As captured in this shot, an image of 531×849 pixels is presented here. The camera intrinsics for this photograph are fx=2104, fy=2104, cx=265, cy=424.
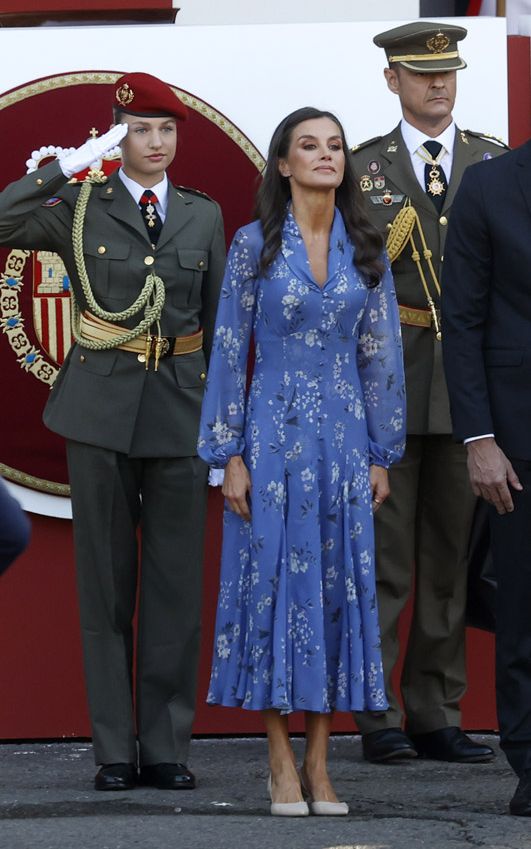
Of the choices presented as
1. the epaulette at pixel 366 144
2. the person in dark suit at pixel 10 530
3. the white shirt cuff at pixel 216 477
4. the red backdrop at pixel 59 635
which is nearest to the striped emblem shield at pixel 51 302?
the red backdrop at pixel 59 635

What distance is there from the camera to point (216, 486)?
639 centimetres

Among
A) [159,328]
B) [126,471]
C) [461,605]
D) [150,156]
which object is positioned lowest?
[461,605]

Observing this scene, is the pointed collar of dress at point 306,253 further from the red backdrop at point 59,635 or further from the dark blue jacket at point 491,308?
the red backdrop at point 59,635

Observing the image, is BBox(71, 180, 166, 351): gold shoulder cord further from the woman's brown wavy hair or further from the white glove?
the woman's brown wavy hair

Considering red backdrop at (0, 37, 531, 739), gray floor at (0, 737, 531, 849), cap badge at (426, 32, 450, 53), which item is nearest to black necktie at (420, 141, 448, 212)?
cap badge at (426, 32, 450, 53)

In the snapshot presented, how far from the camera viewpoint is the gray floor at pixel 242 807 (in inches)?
194

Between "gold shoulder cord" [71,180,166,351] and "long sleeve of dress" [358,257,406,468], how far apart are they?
65cm

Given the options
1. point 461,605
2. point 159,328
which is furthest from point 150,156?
point 461,605

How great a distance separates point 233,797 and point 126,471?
3.05 ft

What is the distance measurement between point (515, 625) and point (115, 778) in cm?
119

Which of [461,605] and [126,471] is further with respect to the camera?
[461,605]

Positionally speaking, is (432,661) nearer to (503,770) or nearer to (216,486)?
(503,770)

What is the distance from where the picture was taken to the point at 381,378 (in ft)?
17.6

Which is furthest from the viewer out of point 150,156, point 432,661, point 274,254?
point 432,661
